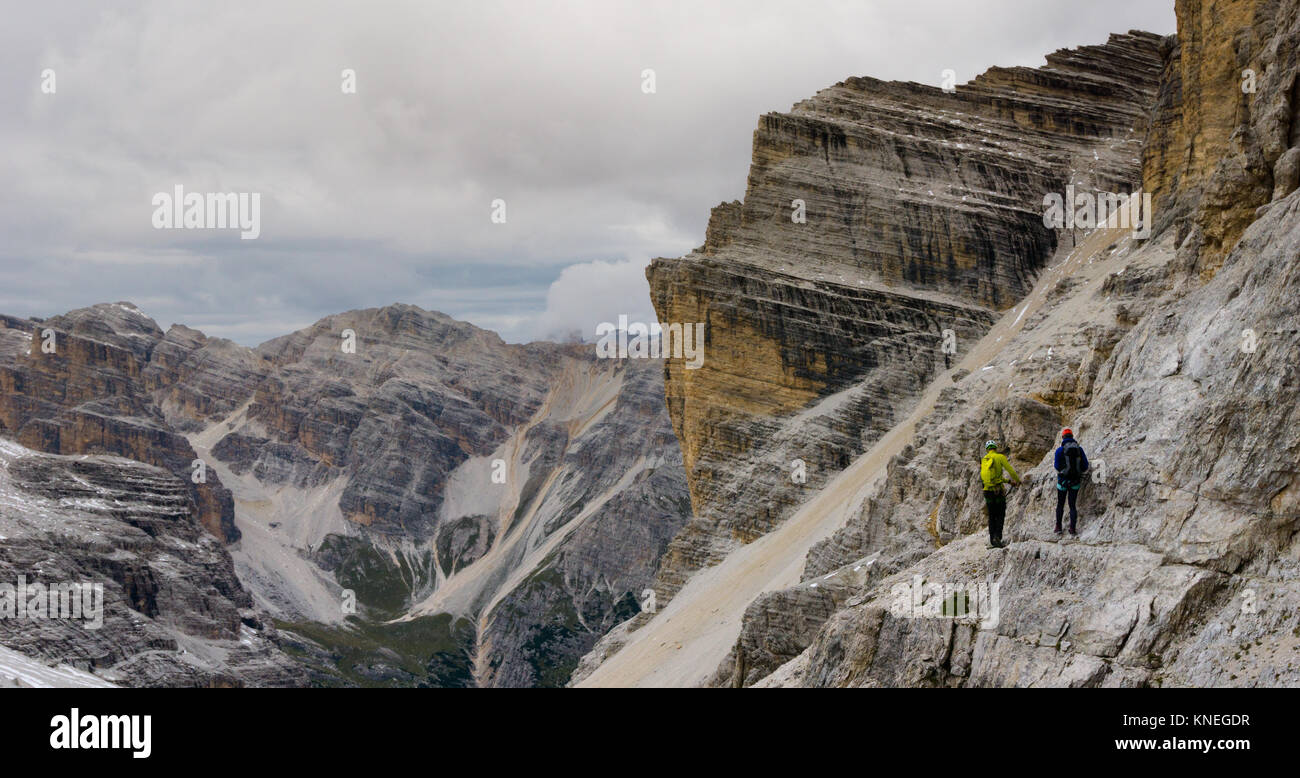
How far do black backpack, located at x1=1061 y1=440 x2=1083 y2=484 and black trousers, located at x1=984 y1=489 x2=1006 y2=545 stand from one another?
188 centimetres

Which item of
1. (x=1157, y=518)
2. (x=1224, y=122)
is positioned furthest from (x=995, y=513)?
(x=1224, y=122)

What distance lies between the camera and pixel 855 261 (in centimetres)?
11581

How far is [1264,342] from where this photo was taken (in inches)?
973

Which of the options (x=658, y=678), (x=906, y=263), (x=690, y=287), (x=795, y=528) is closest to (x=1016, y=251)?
(x=906, y=263)

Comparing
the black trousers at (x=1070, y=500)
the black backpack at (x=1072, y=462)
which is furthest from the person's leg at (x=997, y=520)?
the black backpack at (x=1072, y=462)

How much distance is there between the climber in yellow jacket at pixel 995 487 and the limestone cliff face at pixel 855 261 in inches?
2950

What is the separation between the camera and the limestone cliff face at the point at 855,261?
4272 inches

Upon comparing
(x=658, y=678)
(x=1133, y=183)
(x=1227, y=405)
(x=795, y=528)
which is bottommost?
(x=658, y=678)

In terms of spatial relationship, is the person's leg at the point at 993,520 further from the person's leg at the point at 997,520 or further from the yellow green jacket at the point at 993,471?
the yellow green jacket at the point at 993,471

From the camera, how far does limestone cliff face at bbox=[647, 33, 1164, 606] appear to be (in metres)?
108

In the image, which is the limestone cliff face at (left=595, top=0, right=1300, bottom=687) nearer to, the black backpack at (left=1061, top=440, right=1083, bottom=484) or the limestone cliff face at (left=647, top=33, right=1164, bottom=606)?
the black backpack at (left=1061, top=440, right=1083, bottom=484)
